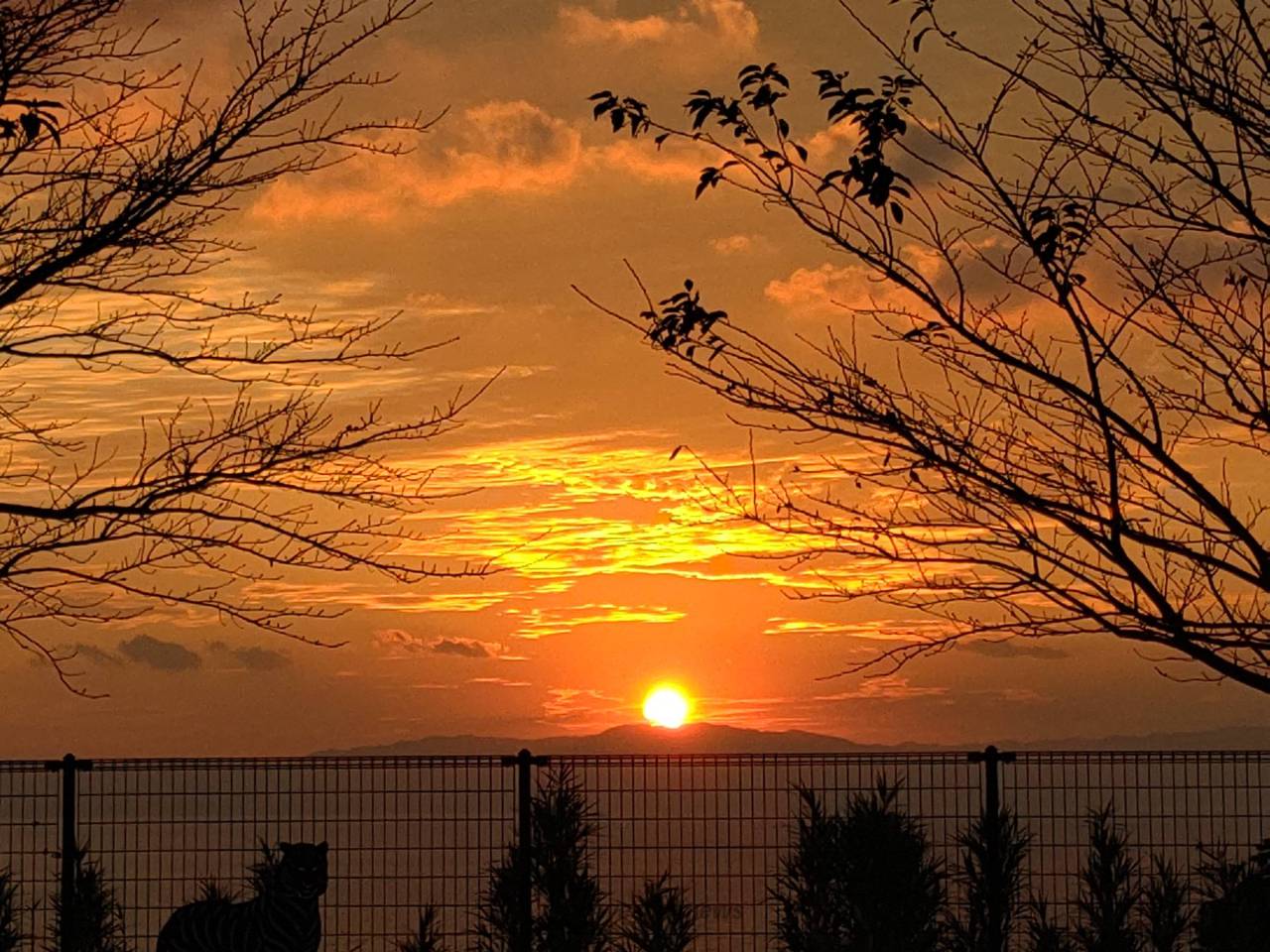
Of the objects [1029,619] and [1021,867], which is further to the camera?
[1021,867]

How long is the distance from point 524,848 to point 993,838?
10.8 ft

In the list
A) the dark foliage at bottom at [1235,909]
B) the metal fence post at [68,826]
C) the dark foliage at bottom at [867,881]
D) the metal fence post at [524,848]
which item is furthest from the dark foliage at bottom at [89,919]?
the dark foliage at bottom at [1235,909]

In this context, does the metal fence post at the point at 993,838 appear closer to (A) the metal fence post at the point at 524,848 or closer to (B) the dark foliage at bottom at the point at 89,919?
(A) the metal fence post at the point at 524,848

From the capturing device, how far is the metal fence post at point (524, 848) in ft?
39.3

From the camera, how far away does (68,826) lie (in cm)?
1245

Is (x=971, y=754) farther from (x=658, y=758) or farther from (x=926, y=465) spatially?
(x=926, y=465)

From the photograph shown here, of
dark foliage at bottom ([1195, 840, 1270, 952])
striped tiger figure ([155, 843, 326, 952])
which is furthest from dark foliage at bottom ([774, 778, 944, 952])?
striped tiger figure ([155, 843, 326, 952])

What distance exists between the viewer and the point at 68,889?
12328 millimetres

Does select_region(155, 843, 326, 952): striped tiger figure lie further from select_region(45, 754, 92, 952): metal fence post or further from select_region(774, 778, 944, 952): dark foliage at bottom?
select_region(774, 778, 944, 952): dark foliage at bottom

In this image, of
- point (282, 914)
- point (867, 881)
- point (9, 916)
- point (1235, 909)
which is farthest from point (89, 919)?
point (1235, 909)

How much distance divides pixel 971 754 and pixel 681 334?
556 cm

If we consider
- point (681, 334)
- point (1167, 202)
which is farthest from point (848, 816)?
point (1167, 202)

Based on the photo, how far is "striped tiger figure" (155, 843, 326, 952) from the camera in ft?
36.2

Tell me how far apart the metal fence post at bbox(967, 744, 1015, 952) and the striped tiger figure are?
4.52 m
